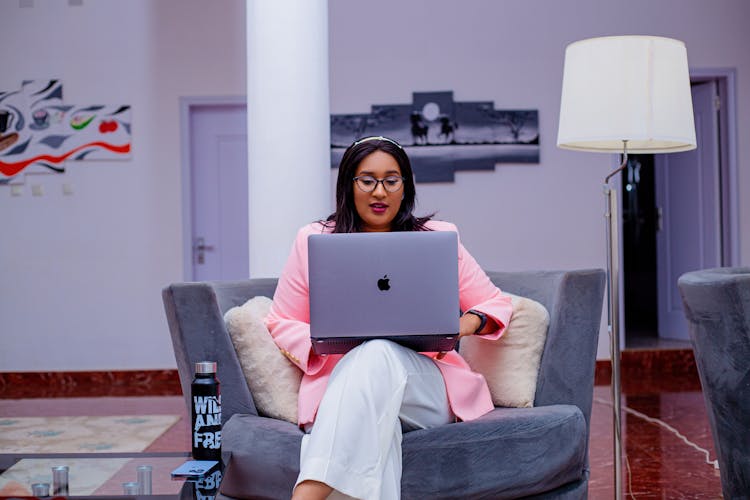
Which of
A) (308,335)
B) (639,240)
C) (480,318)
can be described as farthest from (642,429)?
(639,240)

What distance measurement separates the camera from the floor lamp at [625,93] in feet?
6.91

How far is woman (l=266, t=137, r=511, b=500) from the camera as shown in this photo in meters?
1.66

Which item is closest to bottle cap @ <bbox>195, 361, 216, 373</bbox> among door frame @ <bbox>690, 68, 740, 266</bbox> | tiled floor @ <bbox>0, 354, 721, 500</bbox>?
tiled floor @ <bbox>0, 354, 721, 500</bbox>

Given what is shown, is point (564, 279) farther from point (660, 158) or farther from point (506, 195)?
point (660, 158)

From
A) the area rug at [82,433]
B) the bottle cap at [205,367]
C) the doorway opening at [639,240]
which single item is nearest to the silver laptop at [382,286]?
the bottle cap at [205,367]

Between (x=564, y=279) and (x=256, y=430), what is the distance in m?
0.88

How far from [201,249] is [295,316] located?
3.54 meters

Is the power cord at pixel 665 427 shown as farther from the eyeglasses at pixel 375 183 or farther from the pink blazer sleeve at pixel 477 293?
the eyeglasses at pixel 375 183

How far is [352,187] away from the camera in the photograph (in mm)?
2268

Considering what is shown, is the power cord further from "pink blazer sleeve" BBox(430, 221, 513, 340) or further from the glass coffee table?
the glass coffee table

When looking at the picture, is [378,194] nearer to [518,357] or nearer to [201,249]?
[518,357]

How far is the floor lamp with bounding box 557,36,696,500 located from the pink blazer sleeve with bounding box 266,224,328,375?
30.4 inches

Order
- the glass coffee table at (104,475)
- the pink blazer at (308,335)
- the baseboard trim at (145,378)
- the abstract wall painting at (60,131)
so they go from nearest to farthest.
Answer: the glass coffee table at (104,475) → the pink blazer at (308,335) → the baseboard trim at (145,378) → the abstract wall painting at (60,131)

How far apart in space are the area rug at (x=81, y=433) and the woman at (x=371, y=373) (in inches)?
68.5
